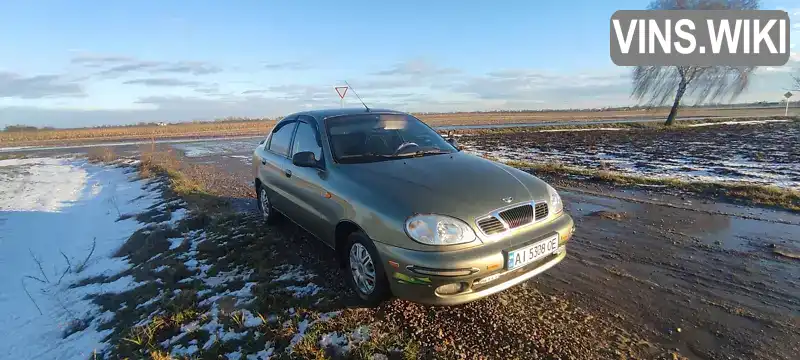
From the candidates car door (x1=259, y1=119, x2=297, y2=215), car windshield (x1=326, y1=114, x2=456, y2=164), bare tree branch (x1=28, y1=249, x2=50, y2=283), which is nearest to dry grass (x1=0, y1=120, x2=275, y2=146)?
bare tree branch (x1=28, y1=249, x2=50, y2=283)

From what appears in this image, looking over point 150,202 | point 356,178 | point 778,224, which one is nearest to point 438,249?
point 356,178

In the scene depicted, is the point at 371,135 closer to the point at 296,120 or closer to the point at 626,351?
the point at 296,120

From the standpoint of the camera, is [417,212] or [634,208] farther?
[634,208]

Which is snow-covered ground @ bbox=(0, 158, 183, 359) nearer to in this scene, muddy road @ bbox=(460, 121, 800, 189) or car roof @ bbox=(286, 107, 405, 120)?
car roof @ bbox=(286, 107, 405, 120)

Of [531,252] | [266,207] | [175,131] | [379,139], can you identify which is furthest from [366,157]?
[175,131]

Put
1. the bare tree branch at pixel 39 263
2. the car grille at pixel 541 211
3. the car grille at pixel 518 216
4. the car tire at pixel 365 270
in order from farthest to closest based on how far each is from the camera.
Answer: the bare tree branch at pixel 39 263
the car grille at pixel 541 211
the car tire at pixel 365 270
the car grille at pixel 518 216

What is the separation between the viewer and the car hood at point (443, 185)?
9.61 ft

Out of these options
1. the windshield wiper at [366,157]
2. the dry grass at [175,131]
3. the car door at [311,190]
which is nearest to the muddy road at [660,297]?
the car door at [311,190]

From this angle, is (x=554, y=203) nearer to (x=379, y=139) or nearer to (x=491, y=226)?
(x=491, y=226)

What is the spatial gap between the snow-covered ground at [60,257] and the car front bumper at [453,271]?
→ 279 centimetres

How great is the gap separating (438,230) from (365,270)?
2.73 feet

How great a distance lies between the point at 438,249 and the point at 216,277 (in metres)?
2.82

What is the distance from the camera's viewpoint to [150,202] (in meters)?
8.56

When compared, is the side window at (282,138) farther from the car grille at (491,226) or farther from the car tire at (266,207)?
the car grille at (491,226)
